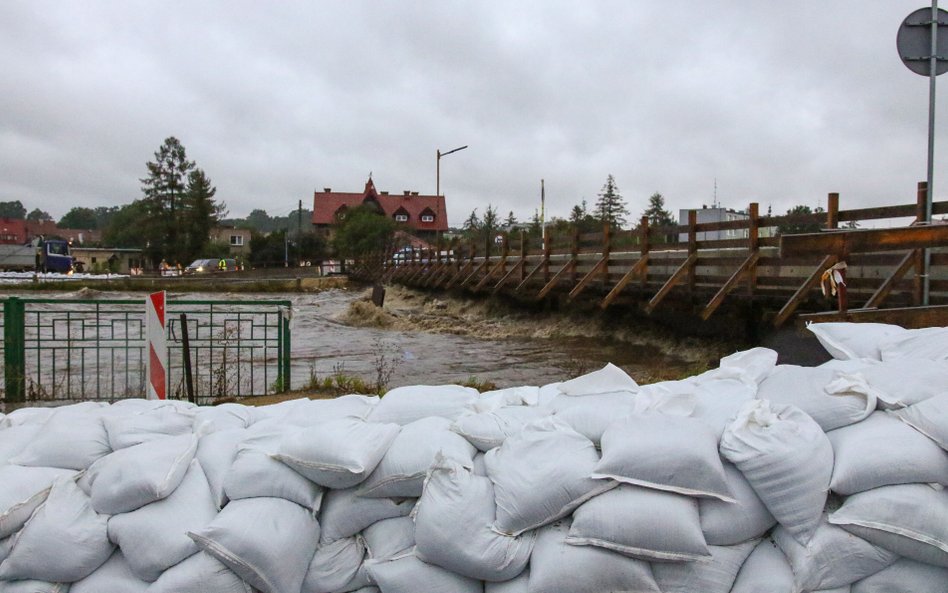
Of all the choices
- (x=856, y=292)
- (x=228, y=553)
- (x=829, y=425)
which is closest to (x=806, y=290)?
(x=856, y=292)

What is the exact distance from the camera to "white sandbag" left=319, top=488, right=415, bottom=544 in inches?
83.4

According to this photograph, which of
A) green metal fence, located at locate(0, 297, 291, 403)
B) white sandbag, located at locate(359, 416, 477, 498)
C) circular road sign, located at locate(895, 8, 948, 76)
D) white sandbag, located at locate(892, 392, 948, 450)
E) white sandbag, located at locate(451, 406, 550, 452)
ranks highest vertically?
circular road sign, located at locate(895, 8, 948, 76)

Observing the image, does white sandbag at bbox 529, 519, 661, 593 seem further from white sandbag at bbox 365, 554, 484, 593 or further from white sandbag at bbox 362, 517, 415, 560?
white sandbag at bbox 362, 517, 415, 560

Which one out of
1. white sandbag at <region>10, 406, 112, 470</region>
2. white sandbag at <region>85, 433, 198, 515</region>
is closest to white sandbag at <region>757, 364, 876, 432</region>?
white sandbag at <region>85, 433, 198, 515</region>

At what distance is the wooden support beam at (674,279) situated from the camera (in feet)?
45.3

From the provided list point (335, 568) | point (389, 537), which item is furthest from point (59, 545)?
point (389, 537)

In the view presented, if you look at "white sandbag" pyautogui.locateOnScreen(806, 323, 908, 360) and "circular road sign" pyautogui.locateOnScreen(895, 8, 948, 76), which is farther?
"circular road sign" pyautogui.locateOnScreen(895, 8, 948, 76)

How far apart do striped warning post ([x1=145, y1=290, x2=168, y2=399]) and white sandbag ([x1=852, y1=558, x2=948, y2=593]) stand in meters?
5.91

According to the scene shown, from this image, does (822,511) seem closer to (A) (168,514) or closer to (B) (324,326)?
(A) (168,514)

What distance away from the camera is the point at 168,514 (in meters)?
2.03

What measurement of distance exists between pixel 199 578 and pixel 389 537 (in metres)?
0.50

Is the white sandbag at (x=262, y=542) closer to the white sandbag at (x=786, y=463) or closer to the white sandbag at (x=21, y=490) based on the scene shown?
the white sandbag at (x=21, y=490)

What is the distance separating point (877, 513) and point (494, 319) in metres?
23.0

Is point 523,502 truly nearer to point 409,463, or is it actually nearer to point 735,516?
point 409,463
